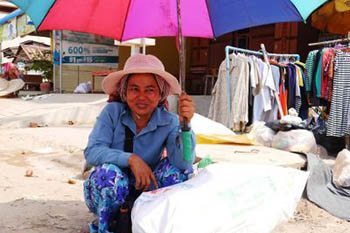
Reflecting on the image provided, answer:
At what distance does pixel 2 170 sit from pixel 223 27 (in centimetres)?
268

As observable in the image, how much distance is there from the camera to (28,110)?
28.9ft

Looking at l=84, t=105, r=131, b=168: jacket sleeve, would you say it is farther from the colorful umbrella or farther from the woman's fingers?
the colorful umbrella

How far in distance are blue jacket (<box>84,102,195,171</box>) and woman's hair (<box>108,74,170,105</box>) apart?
0.06 metres

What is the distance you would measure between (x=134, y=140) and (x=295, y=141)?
3168 millimetres

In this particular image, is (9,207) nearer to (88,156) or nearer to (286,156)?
(88,156)

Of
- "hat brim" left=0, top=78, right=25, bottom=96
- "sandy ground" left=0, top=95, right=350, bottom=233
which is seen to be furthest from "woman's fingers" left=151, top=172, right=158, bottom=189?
"hat brim" left=0, top=78, right=25, bottom=96

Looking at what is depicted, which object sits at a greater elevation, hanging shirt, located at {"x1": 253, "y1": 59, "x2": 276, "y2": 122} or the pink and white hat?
the pink and white hat

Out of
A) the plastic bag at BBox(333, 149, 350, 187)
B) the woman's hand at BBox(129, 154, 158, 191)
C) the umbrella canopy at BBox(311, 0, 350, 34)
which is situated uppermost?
the umbrella canopy at BBox(311, 0, 350, 34)

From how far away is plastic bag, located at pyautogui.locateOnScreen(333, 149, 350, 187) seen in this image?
3514 mm

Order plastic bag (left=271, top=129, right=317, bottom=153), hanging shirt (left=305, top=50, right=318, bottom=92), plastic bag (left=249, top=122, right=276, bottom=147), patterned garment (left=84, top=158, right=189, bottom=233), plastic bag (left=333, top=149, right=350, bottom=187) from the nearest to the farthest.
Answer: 1. patterned garment (left=84, top=158, right=189, bottom=233)
2. plastic bag (left=333, top=149, right=350, bottom=187)
3. plastic bag (left=271, top=129, right=317, bottom=153)
4. plastic bag (left=249, top=122, right=276, bottom=147)
5. hanging shirt (left=305, top=50, right=318, bottom=92)

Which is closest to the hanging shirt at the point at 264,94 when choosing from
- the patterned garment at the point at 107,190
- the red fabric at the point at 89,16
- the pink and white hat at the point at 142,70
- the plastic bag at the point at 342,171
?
the plastic bag at the point at 342,171

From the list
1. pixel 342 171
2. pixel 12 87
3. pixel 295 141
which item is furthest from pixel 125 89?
pixel 12 87

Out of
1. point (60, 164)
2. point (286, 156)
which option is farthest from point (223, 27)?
point (60, 164)

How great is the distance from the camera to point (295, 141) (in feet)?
16.2
